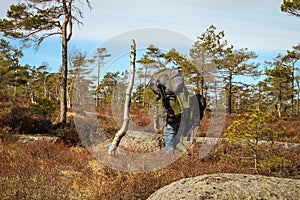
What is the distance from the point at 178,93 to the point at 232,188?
3273 millimetres

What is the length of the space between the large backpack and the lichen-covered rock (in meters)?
2.84

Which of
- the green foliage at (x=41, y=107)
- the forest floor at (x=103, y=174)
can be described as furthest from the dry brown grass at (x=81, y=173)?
the green foliage at (x=41, y=107)

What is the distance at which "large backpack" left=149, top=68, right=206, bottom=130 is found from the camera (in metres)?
6.25

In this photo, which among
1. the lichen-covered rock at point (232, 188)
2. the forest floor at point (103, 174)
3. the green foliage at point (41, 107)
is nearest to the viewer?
the lichen-covered rock at point (232, 188)

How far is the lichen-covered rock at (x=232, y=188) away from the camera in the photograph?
3061 mm

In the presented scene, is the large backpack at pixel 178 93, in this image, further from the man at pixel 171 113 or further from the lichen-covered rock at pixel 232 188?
the lichen-covered rock at pixel 232 188

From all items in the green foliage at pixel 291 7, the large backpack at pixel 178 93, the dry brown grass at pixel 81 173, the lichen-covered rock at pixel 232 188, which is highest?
the green foliage at pixel 291 7

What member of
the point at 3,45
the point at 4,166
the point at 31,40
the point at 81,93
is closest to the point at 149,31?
the point at 4,166

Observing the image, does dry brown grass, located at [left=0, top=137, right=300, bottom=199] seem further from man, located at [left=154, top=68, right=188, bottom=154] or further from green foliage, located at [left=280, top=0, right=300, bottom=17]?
green foliage, located at [left=280, top=0, right=300, bottom=17]

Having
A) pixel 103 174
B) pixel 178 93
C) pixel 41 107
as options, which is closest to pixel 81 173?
pixel 103 174

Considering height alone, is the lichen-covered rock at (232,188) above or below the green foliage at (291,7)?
below

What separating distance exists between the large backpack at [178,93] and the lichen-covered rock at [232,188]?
2.84 meters

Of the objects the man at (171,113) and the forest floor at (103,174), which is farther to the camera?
the man at (171,113)

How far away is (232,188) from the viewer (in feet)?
10.3
